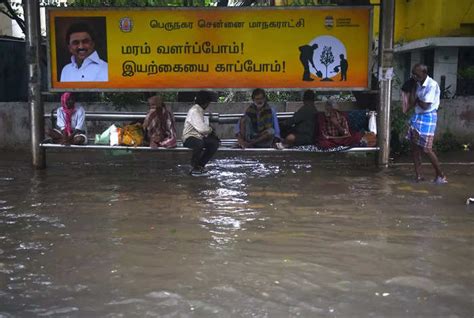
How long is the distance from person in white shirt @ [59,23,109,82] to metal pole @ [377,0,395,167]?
3.86m

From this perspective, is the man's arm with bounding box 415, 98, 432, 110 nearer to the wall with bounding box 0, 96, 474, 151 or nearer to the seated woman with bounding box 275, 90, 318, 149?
the seated woman with bounding box 275, 90, 318, 149

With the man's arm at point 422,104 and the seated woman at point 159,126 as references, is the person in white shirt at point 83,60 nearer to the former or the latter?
the seated woman at point 159,126

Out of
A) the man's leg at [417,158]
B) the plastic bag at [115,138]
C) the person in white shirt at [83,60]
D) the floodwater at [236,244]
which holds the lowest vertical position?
the floodwater at [236,244]

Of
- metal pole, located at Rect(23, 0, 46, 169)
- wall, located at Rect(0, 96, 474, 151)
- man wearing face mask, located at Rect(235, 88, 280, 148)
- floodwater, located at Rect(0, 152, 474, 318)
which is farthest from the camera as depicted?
wall, located at Rect(0, 96, 474, 151)

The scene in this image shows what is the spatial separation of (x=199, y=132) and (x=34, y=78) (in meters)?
2.58

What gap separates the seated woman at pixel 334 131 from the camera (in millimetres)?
7906

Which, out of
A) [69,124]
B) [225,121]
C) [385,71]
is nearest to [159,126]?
[225,121]

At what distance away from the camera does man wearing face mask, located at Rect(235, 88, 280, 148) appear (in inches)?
310

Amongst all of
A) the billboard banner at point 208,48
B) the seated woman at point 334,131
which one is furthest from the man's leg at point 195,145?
the seated woman at point 334,131

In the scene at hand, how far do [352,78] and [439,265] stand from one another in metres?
4.13

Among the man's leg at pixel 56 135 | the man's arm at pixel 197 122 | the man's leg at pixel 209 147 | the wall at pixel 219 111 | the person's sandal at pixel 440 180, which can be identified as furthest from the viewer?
the wall at pixel 219 111

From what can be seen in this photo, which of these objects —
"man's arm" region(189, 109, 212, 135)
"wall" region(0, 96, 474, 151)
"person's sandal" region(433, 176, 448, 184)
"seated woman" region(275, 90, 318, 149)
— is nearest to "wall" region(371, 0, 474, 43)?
"wall" region(0, 96, 474, 151)

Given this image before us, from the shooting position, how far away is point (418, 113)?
7.32 m

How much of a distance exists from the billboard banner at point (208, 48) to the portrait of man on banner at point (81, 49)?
1 centimetres
